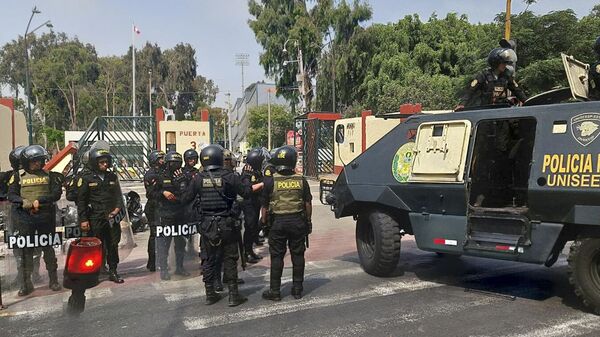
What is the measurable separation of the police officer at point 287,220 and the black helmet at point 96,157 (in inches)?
88.4

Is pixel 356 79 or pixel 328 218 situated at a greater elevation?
pixel 356 79

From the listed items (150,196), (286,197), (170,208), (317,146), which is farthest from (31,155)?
(317,146)

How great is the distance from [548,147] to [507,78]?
5.60 feet

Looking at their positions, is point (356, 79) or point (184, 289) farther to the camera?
point (356, 79)

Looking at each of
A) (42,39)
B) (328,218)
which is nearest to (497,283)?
(328,218)

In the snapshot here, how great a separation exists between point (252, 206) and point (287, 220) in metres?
2.29

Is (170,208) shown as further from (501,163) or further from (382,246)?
(501,163)

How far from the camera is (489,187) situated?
6262 mm

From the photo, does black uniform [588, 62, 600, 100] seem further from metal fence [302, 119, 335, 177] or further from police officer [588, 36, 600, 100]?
metal fence [302, 119, 335, 177]

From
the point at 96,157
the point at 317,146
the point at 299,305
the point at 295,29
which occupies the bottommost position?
the point at 299,305

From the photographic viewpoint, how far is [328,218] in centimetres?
1295

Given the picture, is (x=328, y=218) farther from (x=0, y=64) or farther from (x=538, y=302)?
(x=0, y=64)

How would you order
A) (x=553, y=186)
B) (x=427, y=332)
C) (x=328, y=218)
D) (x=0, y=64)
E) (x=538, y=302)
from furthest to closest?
1. (x=0, y=64)
2. (x=328, y=218)
3. (x=538, y=302)
4. (x=553, y=186)
5. (x=427, y=332)

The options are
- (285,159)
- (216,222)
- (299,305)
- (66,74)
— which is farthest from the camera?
(66,74)
